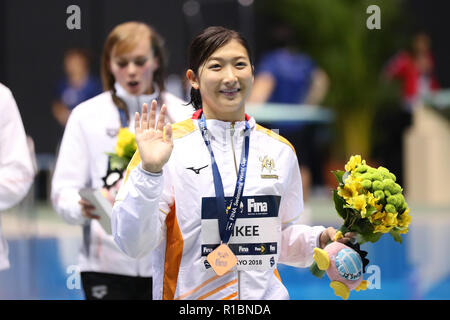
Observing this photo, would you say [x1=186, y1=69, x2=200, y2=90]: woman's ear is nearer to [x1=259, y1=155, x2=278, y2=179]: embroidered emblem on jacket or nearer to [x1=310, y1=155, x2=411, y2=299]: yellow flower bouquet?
[x1=259, y1=155, x2=278, y2=179]: embroidered emblem on jacket

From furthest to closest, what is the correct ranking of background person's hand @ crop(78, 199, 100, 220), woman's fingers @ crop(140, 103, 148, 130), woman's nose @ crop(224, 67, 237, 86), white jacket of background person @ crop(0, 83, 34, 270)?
background person's hand @ crop(78, 199, 100, 220)
white jacket of background person @ crop(0, 83, 34, 270)
woman's nose @ crop(224, 67, 237, 86)
woman's fingers @ crop(140, 103, 148, 130)

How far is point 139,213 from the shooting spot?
8.57ft

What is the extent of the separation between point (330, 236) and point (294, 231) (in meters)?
0.15

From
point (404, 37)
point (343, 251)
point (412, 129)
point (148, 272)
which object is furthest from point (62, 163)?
point (404, 37)

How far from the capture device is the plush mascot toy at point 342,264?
109 inches

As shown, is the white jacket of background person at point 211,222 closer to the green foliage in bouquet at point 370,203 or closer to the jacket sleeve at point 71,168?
the green foliage in bouquet at point 370,203

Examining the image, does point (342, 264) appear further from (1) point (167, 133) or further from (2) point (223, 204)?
(1) point (167, 133)

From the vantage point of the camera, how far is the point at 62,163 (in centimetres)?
407

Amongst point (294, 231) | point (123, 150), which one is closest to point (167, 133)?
point (294, 231)

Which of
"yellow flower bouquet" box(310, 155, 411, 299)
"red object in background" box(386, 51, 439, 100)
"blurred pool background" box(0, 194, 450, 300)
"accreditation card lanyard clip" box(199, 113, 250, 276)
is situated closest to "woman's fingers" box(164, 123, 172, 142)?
"accreditation card lanyard clip" box(199, 113, 250, 276)

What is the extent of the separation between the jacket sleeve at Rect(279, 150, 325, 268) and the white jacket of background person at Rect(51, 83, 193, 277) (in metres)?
1.07

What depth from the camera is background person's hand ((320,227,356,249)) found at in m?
2.88
